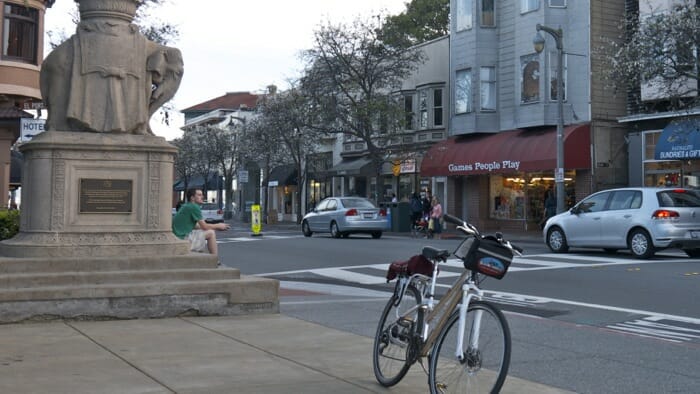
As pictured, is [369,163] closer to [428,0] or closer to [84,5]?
[428,0]

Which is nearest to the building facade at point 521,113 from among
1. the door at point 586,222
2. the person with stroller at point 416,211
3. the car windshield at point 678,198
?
the person with stroller at point 416,211

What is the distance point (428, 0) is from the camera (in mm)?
54469

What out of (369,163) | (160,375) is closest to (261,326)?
(160,375)

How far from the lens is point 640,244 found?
18.8 meters

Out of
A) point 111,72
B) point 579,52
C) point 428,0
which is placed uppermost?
point 428,0

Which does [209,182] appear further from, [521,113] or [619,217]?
[619,217]

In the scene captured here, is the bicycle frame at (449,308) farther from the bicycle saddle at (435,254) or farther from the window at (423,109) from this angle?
the window at (423,109)

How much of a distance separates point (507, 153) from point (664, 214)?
15194mm

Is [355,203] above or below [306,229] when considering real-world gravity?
above

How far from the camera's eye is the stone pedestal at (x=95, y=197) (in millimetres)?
9773

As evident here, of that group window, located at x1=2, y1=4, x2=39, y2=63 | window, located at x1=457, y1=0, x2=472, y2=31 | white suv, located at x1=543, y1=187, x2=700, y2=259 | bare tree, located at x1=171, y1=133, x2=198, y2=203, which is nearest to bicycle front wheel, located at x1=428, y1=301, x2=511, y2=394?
white suv, located at x1=543, y1=187, x2=700, y2=259

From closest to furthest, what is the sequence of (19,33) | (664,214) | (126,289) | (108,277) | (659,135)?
(126,289), (108,277), (664,214), (19,33), (659,135)

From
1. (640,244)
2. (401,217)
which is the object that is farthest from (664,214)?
(401,217)

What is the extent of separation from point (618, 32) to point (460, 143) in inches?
329
